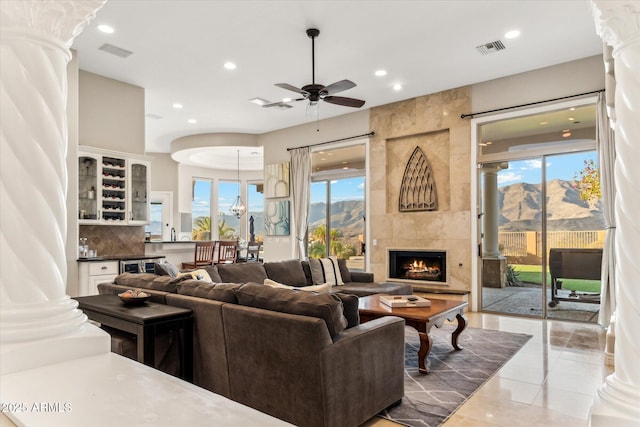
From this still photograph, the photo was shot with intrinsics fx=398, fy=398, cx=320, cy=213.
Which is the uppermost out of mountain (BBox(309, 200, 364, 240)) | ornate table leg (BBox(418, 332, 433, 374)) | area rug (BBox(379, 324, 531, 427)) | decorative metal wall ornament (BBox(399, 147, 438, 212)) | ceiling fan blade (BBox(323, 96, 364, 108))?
ceiling fan blade (BBox(323, 96, 364, 108))

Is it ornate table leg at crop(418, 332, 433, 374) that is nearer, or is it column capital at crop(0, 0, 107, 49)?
column capital at crop(0, 0, 107, 49)

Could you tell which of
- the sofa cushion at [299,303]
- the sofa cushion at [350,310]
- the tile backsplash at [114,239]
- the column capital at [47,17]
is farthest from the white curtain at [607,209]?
the tile backsplash at [114,239]

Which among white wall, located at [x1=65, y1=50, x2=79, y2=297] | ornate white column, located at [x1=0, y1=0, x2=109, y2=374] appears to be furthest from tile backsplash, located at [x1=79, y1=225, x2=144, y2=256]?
ornate white column, located at [x1=0, y1=0, x2=109, y2=374]

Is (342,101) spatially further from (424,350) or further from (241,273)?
(424,350)

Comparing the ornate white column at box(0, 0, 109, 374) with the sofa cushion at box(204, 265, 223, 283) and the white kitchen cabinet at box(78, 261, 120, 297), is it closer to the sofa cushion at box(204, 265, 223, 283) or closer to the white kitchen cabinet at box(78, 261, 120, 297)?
the sofa cushion at box(204, 265, 223, 283)

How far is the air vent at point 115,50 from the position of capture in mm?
4910

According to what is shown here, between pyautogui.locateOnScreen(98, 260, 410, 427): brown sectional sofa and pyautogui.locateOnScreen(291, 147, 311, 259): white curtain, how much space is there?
215 inches

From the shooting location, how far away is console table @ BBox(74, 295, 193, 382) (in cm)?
260

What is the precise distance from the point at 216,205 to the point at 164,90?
19.8 feet

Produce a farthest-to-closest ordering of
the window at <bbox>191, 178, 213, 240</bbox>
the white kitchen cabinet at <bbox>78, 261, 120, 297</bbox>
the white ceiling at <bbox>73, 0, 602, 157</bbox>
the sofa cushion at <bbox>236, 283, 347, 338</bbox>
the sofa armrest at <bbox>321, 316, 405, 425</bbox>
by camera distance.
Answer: the window at <bbox>191, 178, 213, 240</bbox>, the white kitchen cabinet at <bbox>78, 261, 120, 297</bbox>, the white ceiling at <bbox>73, 0, 602, 157</bbox>, the sofa cushion at <bbox>236, 283, 347, 338</bbox>, the sofa armrest at <bbox>321, 316, 405, 425</bbox>

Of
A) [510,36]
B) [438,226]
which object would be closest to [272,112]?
[438,226]

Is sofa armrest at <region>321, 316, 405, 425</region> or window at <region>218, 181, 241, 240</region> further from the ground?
window at <region>218, 181, 241, 240</region>

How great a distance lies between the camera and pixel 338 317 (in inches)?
95.9

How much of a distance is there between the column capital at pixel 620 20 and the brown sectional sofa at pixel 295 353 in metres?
1.84
